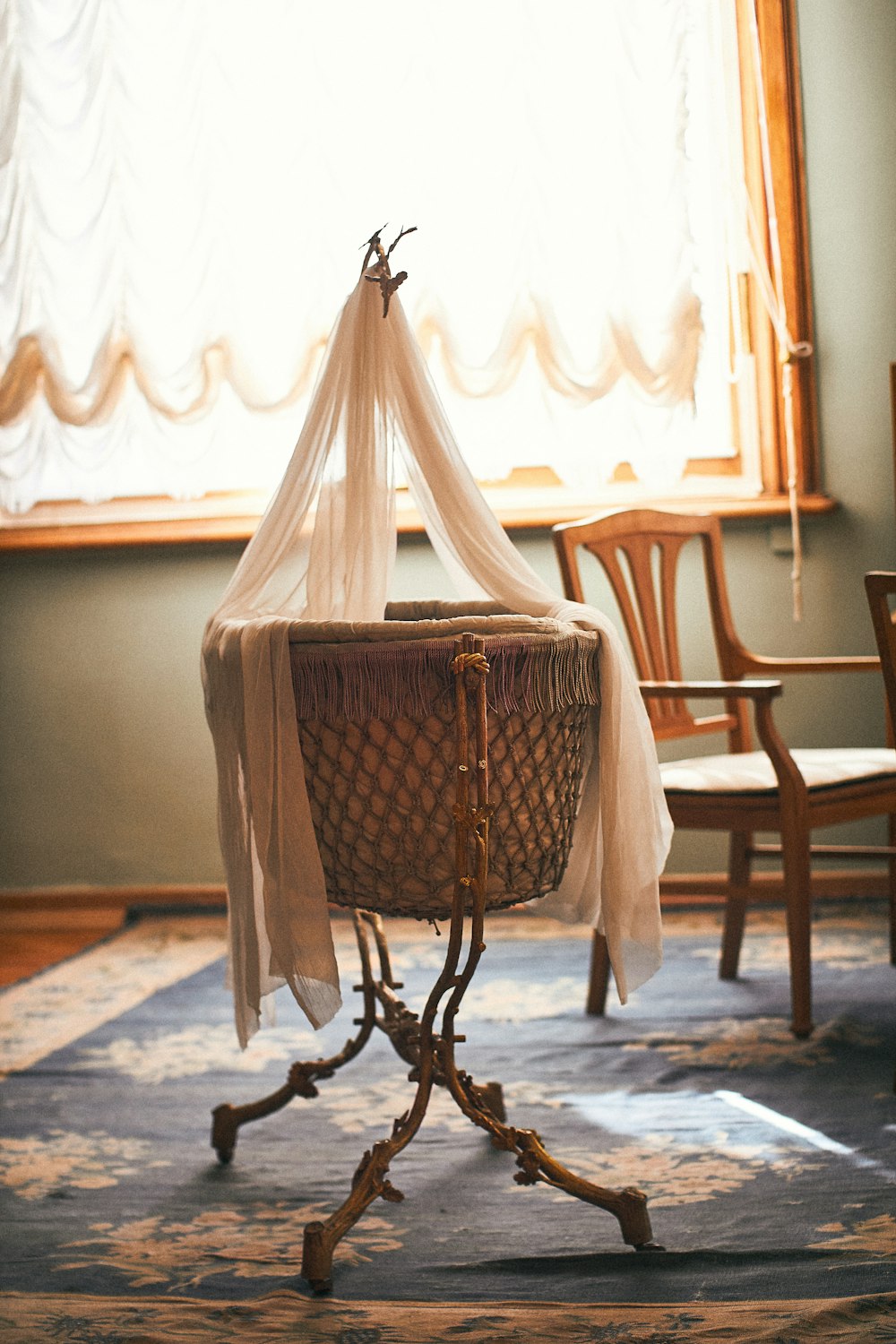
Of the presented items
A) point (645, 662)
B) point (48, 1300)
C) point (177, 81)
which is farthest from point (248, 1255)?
point (177, 81)

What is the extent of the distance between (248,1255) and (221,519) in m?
2.17

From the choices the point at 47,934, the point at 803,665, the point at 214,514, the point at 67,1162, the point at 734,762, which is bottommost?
the point at 47,934

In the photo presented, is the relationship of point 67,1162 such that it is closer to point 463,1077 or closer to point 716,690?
point 463,1077

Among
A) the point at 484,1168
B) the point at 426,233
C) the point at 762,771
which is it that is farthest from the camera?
the point at 426,233

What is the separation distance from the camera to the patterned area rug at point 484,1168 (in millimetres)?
1464

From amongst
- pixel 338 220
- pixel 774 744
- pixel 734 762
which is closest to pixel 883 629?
pixel 774 744

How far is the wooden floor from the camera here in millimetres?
3166

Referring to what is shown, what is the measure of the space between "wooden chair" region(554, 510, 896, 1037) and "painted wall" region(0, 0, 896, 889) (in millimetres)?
551

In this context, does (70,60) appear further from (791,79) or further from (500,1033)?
(500,1033)

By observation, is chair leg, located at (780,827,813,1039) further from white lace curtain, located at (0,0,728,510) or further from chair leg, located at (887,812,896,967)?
white lace curtain, located at (0,0,728,510)

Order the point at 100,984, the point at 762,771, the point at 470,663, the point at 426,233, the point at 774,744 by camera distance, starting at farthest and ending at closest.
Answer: the point at 426,233
the point at 100,984
the point at 762,771
the point at 774,744
the point at 470,663

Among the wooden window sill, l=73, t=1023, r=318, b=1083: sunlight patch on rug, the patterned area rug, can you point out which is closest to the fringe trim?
the patterned area rug

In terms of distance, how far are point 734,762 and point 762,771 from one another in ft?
0.38

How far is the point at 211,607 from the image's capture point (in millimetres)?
3480
